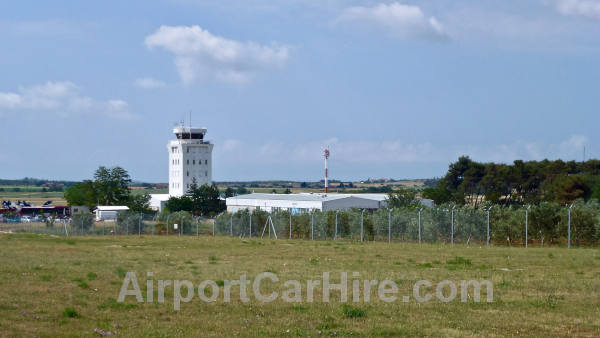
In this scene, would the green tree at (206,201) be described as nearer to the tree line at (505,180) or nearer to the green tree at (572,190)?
the tree line at (505,180)

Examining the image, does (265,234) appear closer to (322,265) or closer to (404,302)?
(322,265)

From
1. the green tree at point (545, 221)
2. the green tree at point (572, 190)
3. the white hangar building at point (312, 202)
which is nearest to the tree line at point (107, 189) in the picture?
the white hangar building at point (312, 202)

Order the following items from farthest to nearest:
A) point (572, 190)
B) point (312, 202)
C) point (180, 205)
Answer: point (180, 205) < point (312, 202) < point (572, 190)

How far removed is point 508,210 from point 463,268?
1883 centimetres

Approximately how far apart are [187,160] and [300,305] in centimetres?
12874

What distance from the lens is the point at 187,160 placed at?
464ft

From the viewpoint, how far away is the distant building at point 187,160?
461 ft

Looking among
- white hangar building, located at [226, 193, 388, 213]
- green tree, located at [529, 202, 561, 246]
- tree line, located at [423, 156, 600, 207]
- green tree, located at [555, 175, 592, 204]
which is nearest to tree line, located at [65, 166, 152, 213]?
white hangar building, located at [226, 193, 388, 213]

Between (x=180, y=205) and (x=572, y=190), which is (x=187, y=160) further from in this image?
(x=572, y=190)

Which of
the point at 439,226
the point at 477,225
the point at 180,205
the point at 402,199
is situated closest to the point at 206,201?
the point at 180,205

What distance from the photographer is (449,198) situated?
106m

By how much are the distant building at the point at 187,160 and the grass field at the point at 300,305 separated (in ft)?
383

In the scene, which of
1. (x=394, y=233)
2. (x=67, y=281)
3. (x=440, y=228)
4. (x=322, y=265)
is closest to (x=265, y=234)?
(x=394, y=233)

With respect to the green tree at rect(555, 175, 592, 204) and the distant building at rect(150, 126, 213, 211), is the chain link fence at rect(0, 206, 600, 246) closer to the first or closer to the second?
the green tree at rect(555, 175, 592, 204)
